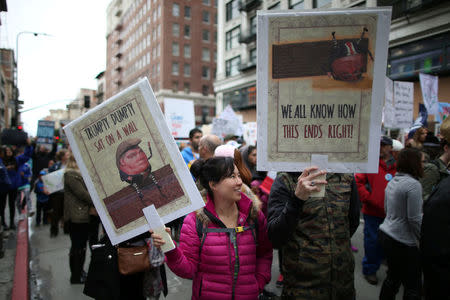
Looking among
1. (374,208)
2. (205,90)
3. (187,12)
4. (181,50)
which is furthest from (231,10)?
(374,208)

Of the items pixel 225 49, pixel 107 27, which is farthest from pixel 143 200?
pixel 107 27

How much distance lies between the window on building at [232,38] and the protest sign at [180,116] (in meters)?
26.9

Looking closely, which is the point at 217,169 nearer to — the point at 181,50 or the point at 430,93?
the point at 430,93

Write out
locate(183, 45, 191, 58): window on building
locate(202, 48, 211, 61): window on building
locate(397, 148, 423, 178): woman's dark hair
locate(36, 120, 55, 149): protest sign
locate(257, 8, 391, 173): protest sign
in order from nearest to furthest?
locate(257, 8, 391, 173): protest sign, locate(397, 148, 423, 178): woman's dark hair, locate(36, 120, 55, 149): protest sign, locate(183, 45, 191, 58): window on building, locate(202, 48, 211, 61): window on building

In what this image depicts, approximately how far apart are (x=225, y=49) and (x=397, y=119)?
31.4 meters

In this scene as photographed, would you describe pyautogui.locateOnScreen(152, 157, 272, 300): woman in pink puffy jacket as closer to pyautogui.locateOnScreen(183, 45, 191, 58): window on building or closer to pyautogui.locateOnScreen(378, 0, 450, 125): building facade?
pyautogui.locateOnScreen(378, 0, 450, 125): building facade

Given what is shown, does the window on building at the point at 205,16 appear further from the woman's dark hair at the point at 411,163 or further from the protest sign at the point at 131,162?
the protest sign at the point at 131,162

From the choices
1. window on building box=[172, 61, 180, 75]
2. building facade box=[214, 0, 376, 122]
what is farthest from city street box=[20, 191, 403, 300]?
window on building box=[172, 61, 180, 75]

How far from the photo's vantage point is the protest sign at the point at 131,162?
1.82m

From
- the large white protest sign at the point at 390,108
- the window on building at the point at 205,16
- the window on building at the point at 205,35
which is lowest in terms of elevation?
the large white protest sign at the point at 390,108

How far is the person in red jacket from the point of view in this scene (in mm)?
4543

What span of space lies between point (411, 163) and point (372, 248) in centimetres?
183

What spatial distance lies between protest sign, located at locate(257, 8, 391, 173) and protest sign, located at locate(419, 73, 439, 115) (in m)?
6.67

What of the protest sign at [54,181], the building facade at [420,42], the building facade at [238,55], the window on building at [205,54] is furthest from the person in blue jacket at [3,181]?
the window on building at [205,54]
